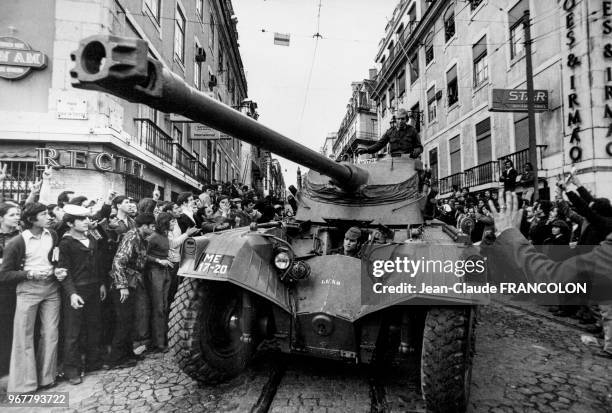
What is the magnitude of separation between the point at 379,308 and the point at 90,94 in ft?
26.4

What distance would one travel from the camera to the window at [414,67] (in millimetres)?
20578

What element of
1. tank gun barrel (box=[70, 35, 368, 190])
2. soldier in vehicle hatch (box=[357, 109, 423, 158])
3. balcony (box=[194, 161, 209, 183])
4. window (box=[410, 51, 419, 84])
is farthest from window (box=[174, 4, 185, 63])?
tank gun barrel (box=[70, 35, 368, 190])

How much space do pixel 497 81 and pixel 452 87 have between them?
369 centimetres

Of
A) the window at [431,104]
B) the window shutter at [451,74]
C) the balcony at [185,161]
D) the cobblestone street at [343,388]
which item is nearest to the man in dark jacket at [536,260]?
the cobblestone street at [343,388]

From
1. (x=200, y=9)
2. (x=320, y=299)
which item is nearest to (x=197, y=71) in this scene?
(x=200, y=9)

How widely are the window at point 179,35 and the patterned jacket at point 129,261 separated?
449 inches

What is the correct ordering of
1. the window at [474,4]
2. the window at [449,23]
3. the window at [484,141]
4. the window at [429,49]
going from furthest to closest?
1. the window at [429,49]
2. the window at [449,23]
3. the window at [484,141]
4. the window at [474,4]

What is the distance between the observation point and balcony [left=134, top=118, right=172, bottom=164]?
10531 mm

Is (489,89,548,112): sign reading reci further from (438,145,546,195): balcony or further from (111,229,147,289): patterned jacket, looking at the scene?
(111,229,147,289): patterned jacket

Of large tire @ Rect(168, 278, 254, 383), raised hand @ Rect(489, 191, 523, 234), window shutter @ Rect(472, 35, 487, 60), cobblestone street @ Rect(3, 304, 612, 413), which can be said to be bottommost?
cobblestone street @ Rect(3, 304, 612, 413)

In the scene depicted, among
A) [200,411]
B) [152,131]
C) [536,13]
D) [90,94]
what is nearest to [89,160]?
[90,94]

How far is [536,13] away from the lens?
1216 centimetres

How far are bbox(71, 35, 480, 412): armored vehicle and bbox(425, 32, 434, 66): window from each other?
17366 millimetres

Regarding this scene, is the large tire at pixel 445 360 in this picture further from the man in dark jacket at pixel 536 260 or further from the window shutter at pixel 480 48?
the window shutter at pixel 480 48
